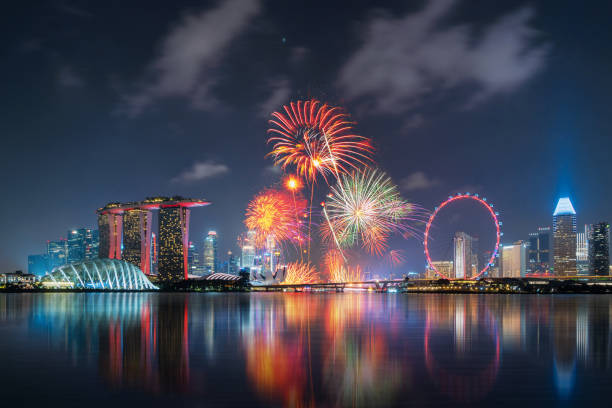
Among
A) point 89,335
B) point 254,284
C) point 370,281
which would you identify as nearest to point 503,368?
point 89,335

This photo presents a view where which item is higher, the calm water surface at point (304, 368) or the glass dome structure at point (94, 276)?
the calm water surface at point (304, 368)

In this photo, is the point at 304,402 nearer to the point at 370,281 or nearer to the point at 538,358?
the point at 538,358

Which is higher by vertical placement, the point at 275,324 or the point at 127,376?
the point at 127,376

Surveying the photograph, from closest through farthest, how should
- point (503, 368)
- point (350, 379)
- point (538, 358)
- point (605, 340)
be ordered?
point (350, 379)
point (503, 368)
point (538, 358)
point (605, 340)

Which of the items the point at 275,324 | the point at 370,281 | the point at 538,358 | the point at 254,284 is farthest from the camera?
the point at 254,284

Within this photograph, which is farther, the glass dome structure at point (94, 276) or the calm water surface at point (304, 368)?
the glass dome structure at point (94, 276)

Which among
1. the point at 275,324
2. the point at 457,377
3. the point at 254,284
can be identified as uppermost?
the point at 457,377

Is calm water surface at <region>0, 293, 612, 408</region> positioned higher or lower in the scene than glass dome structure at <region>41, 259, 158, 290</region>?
higher

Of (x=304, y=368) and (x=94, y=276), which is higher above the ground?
(x=304, y=368)
